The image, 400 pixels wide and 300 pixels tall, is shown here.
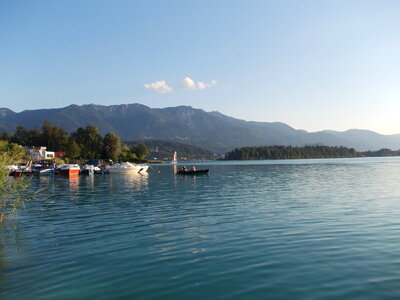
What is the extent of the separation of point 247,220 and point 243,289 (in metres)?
11.7

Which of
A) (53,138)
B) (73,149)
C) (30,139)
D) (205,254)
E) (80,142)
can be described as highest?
(30,139)

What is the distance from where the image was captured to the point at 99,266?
43.4ft

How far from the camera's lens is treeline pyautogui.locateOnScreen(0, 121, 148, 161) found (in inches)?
6181

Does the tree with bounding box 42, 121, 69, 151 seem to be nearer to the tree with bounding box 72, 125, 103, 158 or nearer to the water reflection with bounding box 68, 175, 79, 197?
the tree with bounding box 72, 125, 103, 158

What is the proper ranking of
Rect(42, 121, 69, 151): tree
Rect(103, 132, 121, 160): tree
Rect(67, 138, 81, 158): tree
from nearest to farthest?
Rect(67, 138, 81, 158): tree → Rect(103, 132, 121, 160): tree → Rect(42, 121, 69, 151): tree

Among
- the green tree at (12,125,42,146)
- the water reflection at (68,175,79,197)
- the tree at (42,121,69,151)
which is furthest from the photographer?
the green tree at (12,125,42,146)

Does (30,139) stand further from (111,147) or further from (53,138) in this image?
(111,147)

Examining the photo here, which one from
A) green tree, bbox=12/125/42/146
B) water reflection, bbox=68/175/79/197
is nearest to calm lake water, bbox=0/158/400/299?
water reflection, bbox=68/175/79/197

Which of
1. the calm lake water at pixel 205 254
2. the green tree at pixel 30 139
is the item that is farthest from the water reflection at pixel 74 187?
the green tree at pixel 30 139

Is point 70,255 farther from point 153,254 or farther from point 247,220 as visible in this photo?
point 247,220

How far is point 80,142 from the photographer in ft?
529

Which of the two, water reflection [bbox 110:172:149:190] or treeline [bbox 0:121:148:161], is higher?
treeline [bbox 0:121:148:161]

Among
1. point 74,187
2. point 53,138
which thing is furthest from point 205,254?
point 53,138

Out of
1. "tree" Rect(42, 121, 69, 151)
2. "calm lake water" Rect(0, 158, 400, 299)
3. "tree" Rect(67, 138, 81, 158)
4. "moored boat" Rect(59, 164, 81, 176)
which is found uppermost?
"tree" Rect(42, 121, 69, 151)
